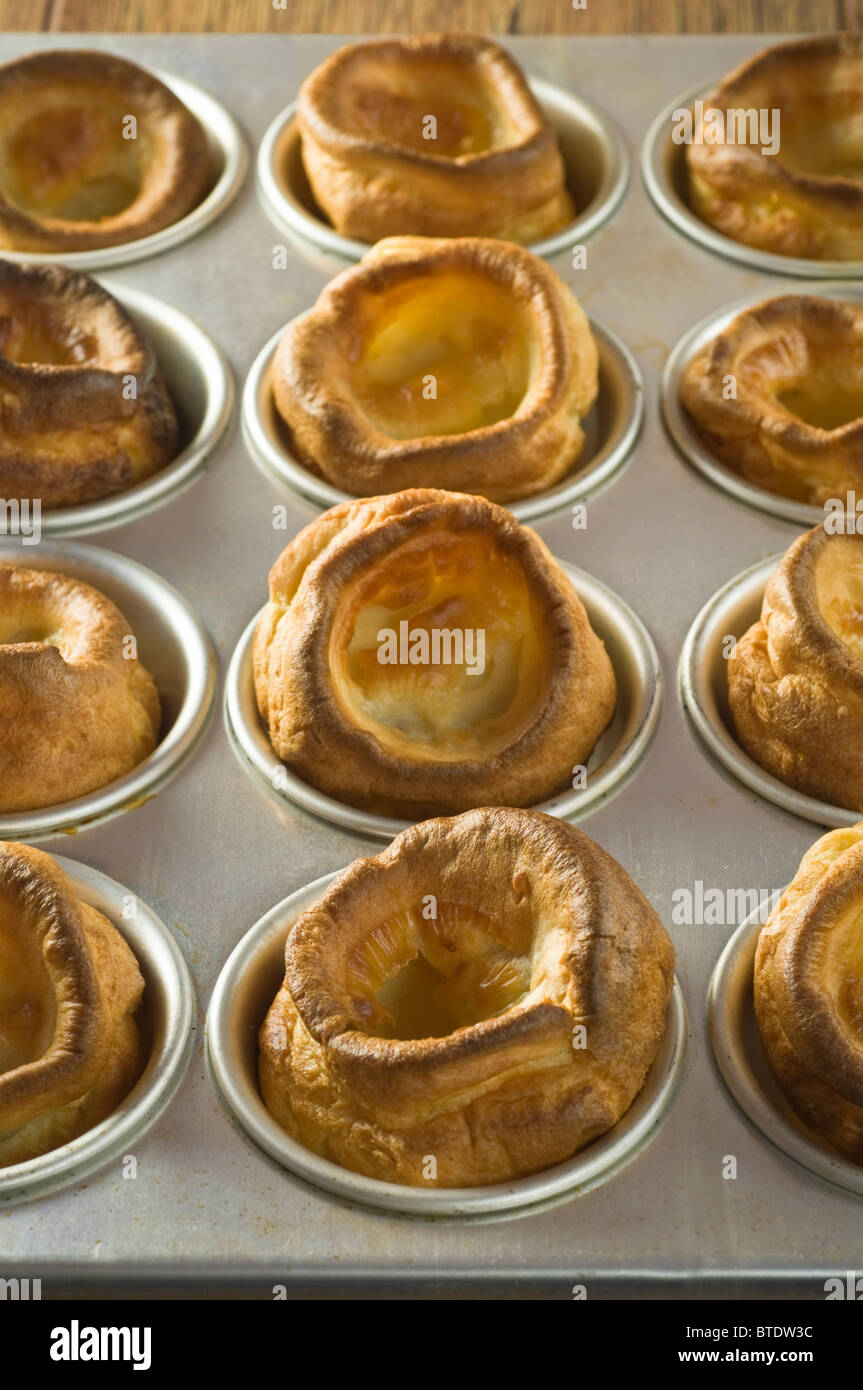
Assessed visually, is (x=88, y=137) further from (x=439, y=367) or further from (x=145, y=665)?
(x=145, y=665)

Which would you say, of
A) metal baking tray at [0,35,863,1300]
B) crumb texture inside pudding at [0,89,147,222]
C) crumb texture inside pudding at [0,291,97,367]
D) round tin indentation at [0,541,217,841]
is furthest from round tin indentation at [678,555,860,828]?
crumb texture inside pudding at [0,89,147,222]

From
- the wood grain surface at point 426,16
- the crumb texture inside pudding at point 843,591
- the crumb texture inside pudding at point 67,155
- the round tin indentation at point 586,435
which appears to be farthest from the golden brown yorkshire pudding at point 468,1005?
the wood grain surface at point 426,16

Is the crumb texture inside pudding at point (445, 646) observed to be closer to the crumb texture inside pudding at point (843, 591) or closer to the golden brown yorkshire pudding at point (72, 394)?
the crumb texture inside pudding at point (843, 591)

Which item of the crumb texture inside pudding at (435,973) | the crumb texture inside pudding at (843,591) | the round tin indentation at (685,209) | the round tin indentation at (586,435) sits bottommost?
the crumb texture inside pudding at (435,973)

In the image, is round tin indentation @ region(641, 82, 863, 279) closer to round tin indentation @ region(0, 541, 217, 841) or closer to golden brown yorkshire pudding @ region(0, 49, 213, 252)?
golden brown yorkshire pudding @ region(0, 49, 213, 252)

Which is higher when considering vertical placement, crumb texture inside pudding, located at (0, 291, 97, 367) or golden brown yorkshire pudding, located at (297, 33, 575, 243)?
golden brown yorkshire pudding, located at (297, 33, 575, 243)

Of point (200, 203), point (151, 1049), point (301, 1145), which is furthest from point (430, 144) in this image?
point (301, 1145)

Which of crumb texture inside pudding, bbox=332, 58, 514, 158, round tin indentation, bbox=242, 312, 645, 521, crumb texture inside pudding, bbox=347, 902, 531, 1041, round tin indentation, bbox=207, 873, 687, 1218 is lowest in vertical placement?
round tin indentation, bbox=207, 873, 687, 1218
